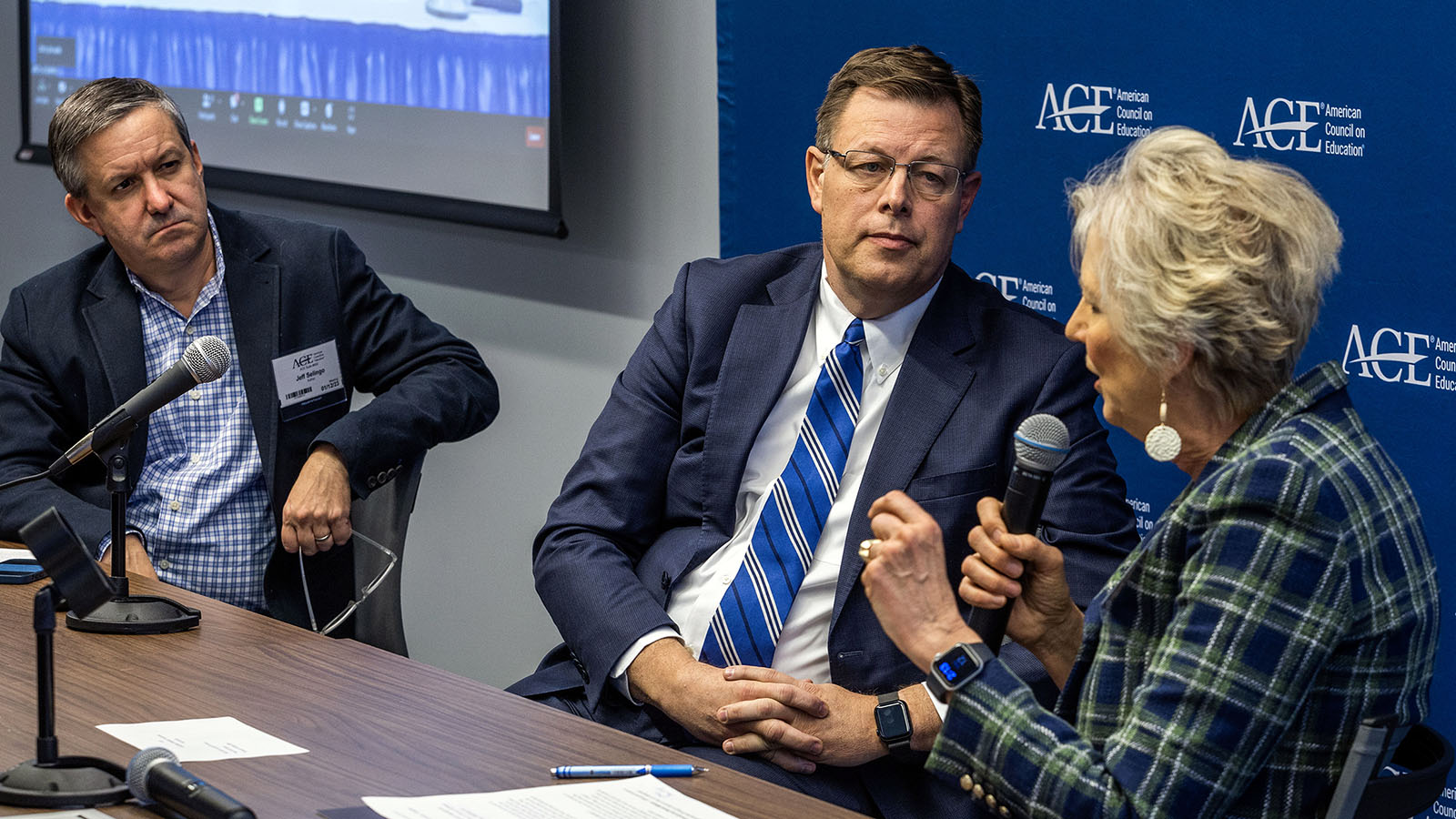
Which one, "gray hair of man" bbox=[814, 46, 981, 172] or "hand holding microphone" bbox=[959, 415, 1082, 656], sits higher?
"gray hair of man" bbox=[814, 46, 981, 172]

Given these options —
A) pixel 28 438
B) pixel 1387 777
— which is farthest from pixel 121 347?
pixel 1387 777

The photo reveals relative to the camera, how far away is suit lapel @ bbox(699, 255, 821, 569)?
2236 millimetres

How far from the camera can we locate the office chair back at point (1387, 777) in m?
1.31

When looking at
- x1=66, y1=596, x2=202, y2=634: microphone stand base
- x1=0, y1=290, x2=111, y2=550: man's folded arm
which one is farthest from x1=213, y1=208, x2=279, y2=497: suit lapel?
x1=66, y1=596, x2=202, y2=634: microphone stand base

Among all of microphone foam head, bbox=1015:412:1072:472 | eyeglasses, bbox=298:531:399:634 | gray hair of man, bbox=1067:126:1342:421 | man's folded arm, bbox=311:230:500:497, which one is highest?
gray hair of man, bbox=1067:126:1342:421

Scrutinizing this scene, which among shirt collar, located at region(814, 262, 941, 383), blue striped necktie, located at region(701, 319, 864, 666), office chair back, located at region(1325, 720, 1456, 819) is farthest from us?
shirt collar, located at region(814, 262, 941, 383)

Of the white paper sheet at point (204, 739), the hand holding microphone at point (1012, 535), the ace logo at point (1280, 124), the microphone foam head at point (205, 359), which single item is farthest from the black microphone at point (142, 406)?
the ace logo at point (1280, 124)

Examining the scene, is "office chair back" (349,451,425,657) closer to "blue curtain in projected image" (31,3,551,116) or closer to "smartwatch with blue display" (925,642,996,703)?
"blue curtain in projected image" (31,3,551,116)

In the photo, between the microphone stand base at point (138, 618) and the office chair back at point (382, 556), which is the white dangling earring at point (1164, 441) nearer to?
the microphone stand base at point (138, 618)

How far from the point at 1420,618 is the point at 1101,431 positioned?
2.45 ft

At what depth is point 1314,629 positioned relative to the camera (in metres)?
1.31

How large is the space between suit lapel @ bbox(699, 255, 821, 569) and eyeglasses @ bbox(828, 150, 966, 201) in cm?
21

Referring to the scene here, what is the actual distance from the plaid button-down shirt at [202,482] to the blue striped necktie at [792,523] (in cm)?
103

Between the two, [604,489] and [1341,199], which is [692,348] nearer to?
[604,489]
